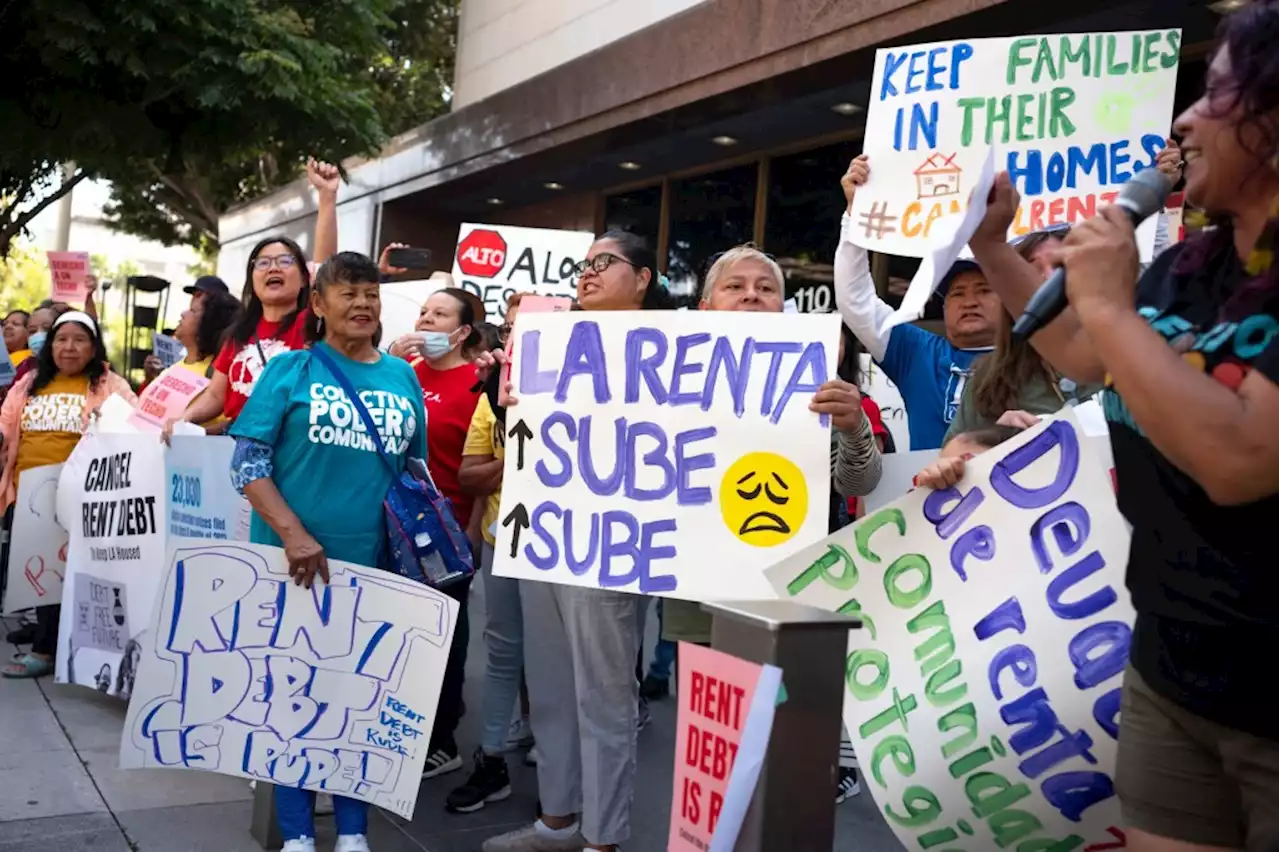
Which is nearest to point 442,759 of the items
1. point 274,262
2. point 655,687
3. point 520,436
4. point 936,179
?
point 655,687

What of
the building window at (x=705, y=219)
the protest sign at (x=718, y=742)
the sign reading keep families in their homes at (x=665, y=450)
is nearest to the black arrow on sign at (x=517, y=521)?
the sign reading keep families in their homes at (x=665, y=450)

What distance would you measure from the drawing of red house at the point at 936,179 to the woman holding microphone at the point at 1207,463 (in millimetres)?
1938

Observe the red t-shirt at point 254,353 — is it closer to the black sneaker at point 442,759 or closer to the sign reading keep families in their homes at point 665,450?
the sign reading keep families in their homes at point 665,450

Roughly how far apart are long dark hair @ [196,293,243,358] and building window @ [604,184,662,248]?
6.70 metres

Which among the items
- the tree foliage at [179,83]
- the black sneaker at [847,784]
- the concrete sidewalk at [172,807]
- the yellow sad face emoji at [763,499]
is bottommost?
the concrete sidewalk at [172,807]

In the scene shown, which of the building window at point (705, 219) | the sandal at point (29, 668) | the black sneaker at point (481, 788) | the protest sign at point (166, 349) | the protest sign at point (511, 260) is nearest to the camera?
the black sneaker at point (481, 788)

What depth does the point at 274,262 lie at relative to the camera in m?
4.77

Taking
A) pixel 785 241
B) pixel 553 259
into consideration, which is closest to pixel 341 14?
pixel 785 241

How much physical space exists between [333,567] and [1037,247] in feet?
6.97

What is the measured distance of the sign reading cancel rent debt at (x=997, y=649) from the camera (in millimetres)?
2414

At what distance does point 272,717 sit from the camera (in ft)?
12.4

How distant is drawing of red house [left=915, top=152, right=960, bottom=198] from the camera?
3.80 metres

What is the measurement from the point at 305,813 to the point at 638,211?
9862 millimetres

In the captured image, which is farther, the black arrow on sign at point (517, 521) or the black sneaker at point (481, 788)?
the black sneaker at point (481, 788)
